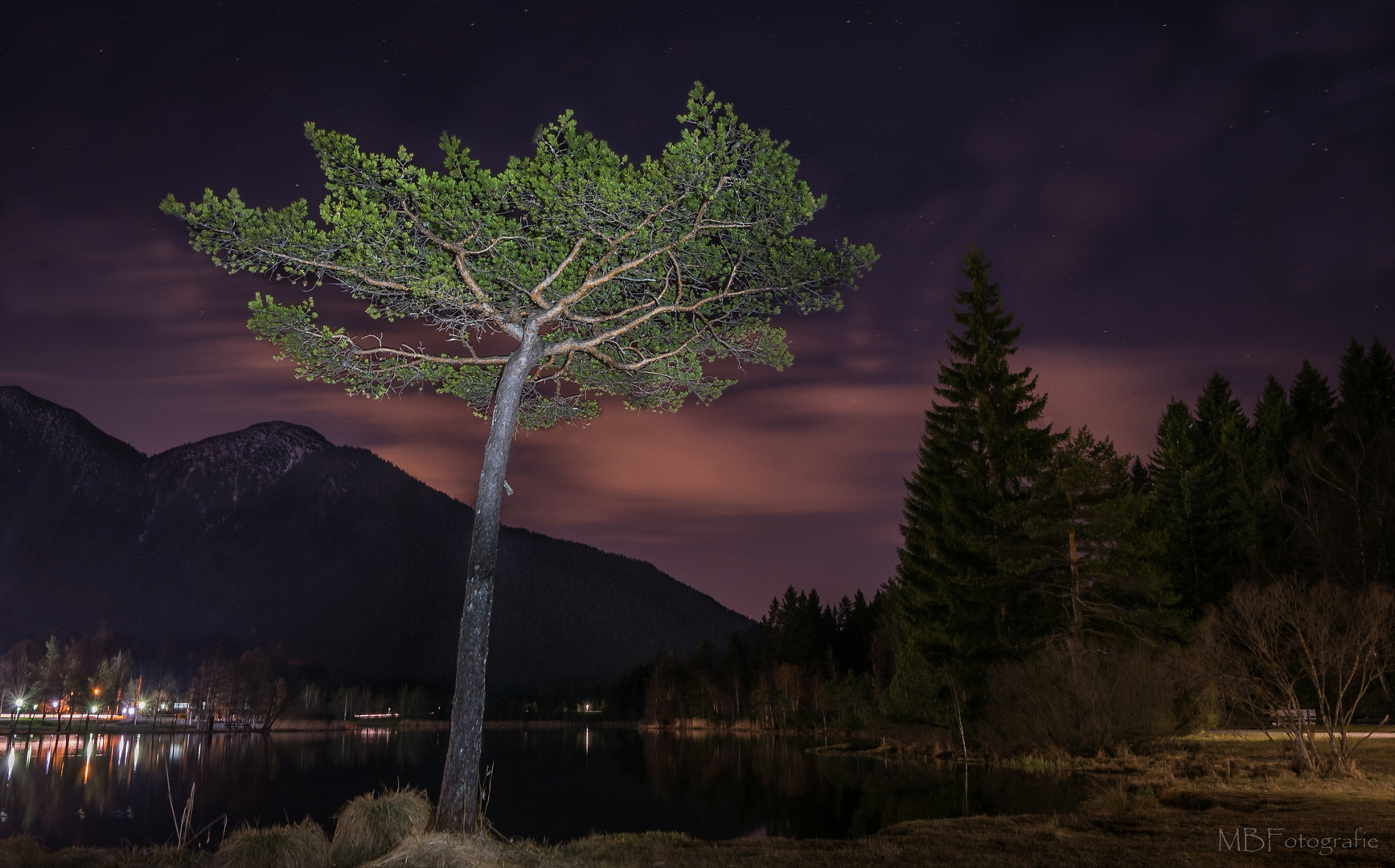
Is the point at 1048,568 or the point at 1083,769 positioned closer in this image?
the point at 1083,769

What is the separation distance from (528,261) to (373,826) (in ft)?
24.8

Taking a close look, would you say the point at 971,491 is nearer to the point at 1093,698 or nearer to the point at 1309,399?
the point at 1093,698

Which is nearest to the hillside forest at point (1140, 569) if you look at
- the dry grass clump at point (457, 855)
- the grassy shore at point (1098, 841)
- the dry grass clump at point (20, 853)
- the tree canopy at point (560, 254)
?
the grassy shore at point (1098, 841)

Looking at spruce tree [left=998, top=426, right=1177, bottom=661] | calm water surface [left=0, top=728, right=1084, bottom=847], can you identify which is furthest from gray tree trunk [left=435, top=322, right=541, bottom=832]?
spruce tree [left=998, top=426, right=1177, bottom=661]

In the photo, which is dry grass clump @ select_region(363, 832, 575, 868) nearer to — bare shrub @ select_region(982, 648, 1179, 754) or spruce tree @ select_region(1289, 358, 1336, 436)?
bare shrub @ select_region(982, 648, 1179, 754)

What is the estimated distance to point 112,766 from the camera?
44344 millimetres

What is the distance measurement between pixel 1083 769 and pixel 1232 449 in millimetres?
35724

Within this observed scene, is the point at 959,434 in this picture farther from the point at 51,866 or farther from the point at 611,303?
the point at 51,866

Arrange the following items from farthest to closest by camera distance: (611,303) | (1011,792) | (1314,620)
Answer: (1011,792) < (1314,620) < (611,303)

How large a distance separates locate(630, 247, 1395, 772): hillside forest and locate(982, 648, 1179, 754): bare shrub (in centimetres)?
6

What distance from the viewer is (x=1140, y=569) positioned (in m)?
28.0

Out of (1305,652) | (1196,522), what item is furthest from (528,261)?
(1196,522)

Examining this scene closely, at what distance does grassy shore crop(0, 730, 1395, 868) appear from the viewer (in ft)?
28.4

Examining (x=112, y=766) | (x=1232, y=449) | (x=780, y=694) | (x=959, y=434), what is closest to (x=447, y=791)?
(x=959, y=434)
